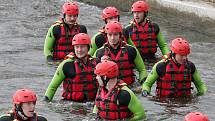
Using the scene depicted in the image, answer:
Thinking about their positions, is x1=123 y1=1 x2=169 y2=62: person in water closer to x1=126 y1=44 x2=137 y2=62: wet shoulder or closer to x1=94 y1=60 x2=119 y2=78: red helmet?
x1=126 y1=44 x2=137 y2=62: wet shoulder

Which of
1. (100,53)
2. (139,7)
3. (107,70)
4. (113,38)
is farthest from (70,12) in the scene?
(107,70)

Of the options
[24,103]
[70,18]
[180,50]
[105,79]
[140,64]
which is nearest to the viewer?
[24,103]

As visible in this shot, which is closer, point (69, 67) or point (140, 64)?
point (69, 67)

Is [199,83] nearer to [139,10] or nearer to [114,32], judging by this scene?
[114,32]

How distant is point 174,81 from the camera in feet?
38.6

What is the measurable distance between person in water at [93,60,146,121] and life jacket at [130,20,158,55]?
16.3 feet

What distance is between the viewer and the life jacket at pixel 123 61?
40.4ft

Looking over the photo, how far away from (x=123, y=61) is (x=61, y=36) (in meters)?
2.58

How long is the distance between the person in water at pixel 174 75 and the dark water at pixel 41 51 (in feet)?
1.15

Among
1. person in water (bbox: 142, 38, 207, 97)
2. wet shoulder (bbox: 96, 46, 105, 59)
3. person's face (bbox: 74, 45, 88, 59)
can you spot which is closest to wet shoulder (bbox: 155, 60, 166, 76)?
person in water (bbox: 142, 38, 207, 97)

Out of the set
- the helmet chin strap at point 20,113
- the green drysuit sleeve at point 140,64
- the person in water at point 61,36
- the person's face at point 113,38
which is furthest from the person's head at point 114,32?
the helmet chin strap at point 20,113

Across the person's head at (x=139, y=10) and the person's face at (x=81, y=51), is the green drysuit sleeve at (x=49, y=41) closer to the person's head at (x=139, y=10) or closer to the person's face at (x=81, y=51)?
the person's head at (x=139, y=10)

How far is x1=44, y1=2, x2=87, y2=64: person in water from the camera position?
14.4 metres

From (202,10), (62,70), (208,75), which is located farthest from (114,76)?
(202,10)
